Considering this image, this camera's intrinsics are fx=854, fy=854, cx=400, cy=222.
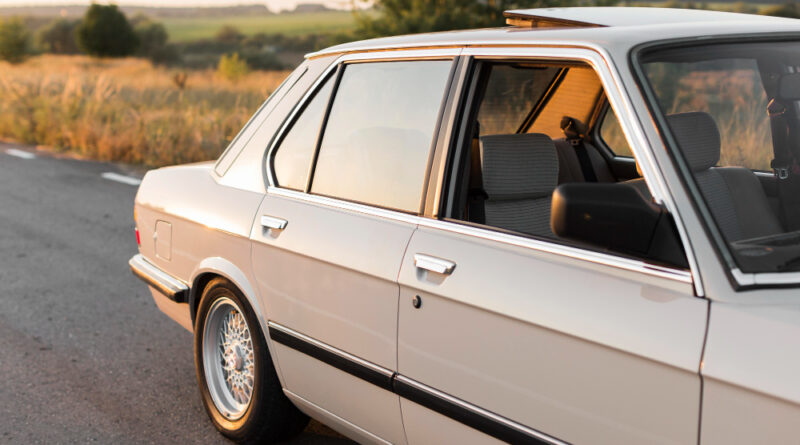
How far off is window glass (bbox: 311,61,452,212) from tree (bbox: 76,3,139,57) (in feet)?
280

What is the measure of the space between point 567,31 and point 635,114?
1.61 ft

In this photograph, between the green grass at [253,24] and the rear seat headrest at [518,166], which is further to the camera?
the green grass at [253,24]

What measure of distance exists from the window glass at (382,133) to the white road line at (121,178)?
8.26 meters

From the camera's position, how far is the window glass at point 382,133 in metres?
2.93

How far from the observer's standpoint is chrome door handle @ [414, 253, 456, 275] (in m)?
2.60

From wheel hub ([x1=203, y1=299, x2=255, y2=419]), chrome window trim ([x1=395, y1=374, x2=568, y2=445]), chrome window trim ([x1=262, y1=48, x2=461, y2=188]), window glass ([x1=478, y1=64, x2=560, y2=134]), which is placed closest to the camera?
chrome window trim ([x1=395, y1=374, x2=568, y2=445])

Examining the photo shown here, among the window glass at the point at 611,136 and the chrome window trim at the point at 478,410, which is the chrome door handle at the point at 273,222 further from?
the window glass at the point at 611,136

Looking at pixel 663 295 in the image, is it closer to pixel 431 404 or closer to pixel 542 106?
pixel 431 404

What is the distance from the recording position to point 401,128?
3.06 meters

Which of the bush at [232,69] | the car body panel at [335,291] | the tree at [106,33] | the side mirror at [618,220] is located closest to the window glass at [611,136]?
the car body panel at [335,291]

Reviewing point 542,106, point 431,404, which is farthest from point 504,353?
point 542,106

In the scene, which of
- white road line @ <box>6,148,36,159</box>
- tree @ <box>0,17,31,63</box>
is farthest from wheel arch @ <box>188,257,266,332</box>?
tree @ <box>0,17,31,63</box>

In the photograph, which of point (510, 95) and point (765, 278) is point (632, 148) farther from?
point (510, 95)

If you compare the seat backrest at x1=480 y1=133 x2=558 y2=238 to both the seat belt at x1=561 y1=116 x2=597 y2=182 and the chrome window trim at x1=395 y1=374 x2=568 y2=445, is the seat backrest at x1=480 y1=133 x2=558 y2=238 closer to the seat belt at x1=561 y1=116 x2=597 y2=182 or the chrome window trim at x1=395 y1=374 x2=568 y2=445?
the chrome window trim at x1=395 y1=374 x2=568 y2=445
